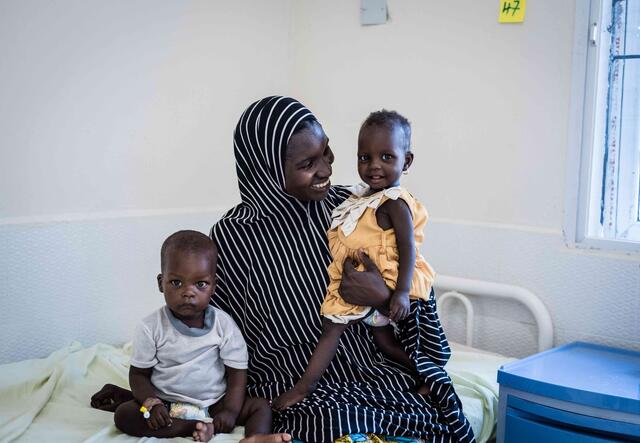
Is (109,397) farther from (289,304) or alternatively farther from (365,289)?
(365,289)

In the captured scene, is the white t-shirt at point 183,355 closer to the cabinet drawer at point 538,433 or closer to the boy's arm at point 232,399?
the boy's arm at point 232,399

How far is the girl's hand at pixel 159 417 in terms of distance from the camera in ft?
5.65

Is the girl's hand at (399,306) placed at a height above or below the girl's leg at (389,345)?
above

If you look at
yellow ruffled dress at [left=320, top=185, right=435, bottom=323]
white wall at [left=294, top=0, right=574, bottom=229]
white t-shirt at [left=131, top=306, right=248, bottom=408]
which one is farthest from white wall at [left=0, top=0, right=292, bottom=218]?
yellow ruffled dress at [left=320, top=185, right=435, bottom=323]

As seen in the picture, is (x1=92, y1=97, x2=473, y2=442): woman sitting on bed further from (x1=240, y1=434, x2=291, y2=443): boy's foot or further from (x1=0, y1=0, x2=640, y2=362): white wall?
(x1=0, y1=0, x2=640, y2=362): white wall

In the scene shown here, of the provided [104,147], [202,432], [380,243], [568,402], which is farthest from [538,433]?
[104,147]

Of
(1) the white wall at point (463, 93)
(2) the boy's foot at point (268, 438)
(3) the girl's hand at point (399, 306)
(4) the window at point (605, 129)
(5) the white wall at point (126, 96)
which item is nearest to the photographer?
(2) the boy's foot at point (268, 438)

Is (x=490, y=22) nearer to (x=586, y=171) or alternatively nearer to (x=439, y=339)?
(x=586, y=171)

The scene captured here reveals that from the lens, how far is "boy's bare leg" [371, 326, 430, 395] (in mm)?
1926

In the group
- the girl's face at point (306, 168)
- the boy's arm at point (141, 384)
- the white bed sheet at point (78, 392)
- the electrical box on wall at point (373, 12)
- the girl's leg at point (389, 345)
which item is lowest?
the white bed sheet at point (78, 392)

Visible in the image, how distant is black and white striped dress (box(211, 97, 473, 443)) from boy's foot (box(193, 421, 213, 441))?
168mm

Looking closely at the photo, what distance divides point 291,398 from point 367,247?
43 centimetres

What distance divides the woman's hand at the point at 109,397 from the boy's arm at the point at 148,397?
291mm

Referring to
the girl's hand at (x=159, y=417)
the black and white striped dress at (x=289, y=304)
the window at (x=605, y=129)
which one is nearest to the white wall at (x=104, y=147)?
the black and white striped dress at (x=289, y=304)
